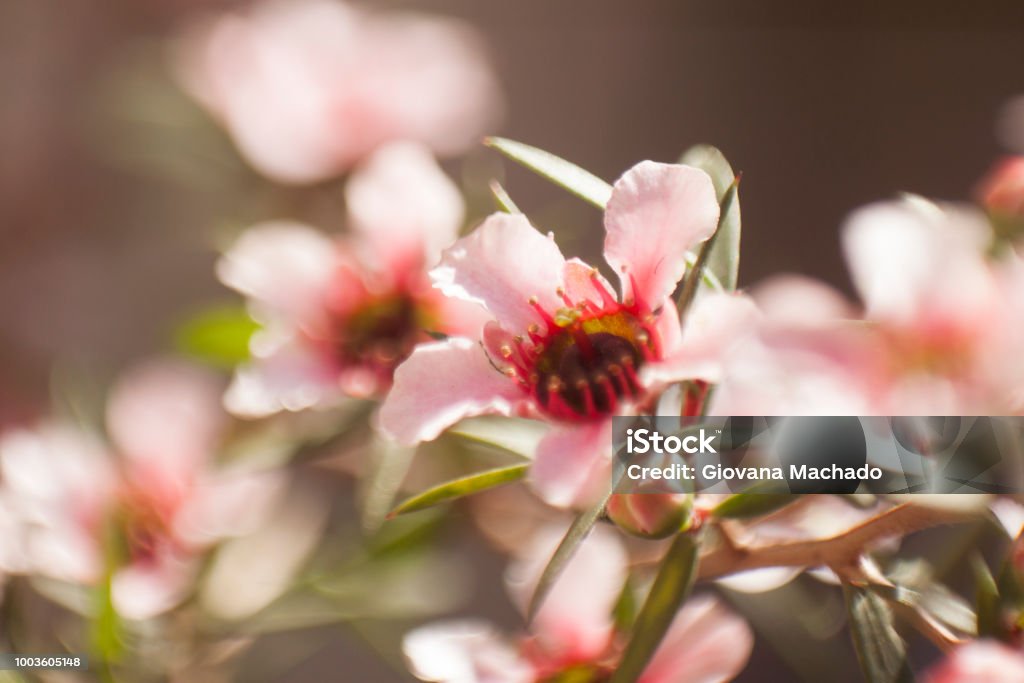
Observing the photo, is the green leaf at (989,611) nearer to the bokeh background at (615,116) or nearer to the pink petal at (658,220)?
the pink petal at (658,220)

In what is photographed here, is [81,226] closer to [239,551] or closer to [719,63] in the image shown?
[239,551]

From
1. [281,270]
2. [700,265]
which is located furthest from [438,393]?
[281,270]

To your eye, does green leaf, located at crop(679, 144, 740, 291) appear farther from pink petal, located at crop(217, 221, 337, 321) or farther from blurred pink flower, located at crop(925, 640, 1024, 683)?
pink petal, located at crop(217, 221, 337, 321)

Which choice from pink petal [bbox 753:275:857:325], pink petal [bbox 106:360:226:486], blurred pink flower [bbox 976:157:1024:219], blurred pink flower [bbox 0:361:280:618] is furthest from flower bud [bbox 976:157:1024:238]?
pink petal [bbox 106:360:226:486]

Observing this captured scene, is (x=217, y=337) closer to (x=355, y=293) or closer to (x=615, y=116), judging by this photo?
(x=355, y=293)

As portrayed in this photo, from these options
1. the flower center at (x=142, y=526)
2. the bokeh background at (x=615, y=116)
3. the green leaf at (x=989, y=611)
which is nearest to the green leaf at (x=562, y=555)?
the green leaf at (x=989, y=611)

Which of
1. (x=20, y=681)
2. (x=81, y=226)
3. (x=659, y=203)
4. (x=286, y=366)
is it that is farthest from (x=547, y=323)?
(x=81, y=226)
